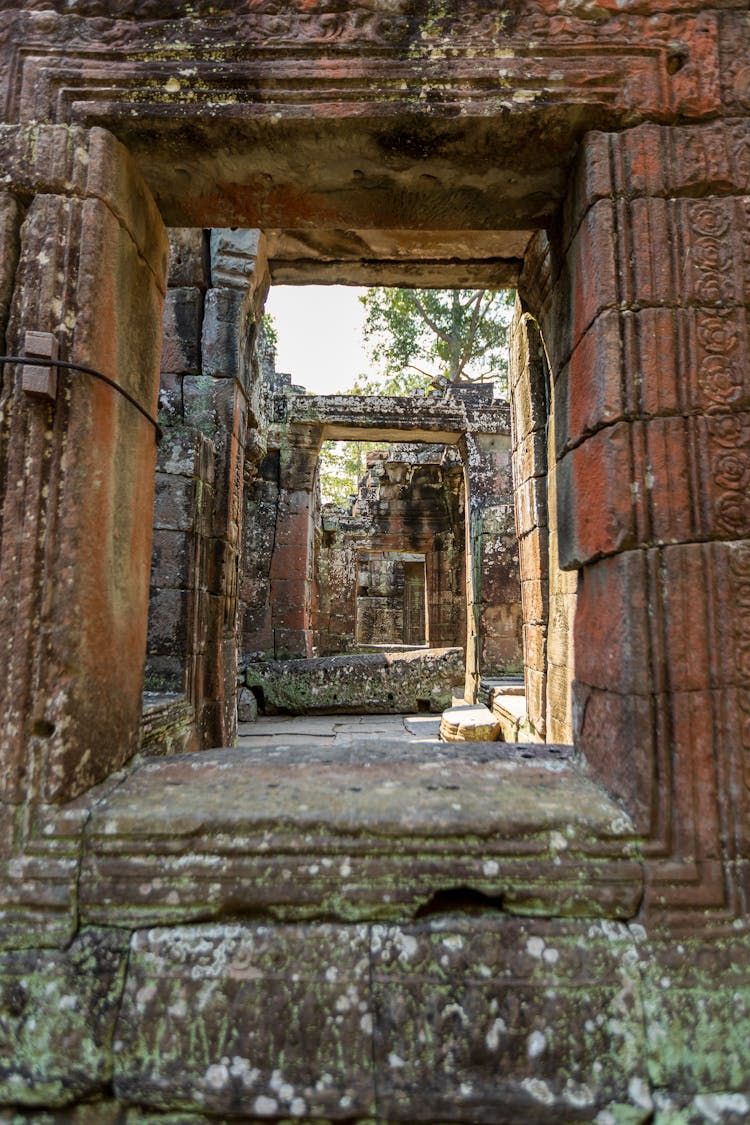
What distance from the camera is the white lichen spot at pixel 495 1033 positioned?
1.33m

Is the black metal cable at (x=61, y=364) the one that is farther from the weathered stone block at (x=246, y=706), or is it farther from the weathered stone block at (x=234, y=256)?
the weathered stone block at (x=246, y=706)

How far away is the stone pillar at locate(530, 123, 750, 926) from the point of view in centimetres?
148

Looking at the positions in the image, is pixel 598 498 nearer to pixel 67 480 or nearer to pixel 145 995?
pixel 67 480

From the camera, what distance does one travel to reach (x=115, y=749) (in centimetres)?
180

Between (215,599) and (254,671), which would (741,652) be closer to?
(215,599)

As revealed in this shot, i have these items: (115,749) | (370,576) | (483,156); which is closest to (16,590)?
(115,749)

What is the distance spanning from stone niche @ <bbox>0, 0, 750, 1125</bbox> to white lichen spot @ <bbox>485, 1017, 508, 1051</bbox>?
0.01 meters

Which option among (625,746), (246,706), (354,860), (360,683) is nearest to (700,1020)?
(625,746)

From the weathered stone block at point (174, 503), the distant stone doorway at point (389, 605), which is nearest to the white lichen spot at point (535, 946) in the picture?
the weathered stone block at point (174, 503)

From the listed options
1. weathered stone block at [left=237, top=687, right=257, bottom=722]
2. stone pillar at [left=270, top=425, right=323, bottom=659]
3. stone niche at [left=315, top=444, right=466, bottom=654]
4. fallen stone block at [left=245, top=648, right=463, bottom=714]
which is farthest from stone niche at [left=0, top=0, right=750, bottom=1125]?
stone niche at [left=315, top=444, right=466, bottom=654]

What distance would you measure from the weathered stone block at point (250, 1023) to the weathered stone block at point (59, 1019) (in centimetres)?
5

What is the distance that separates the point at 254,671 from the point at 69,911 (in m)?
6.87

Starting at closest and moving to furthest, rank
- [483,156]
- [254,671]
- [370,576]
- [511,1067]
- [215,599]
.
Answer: [511,1067] < [483,156] < [215,599] < [254,671] < [370,576]

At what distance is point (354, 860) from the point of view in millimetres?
1466
